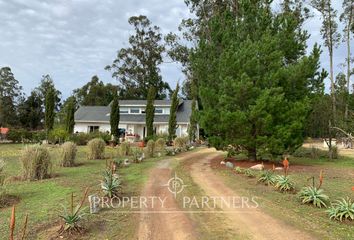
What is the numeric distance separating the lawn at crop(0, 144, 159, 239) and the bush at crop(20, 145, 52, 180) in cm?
40

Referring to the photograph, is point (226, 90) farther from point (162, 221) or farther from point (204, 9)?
point (204, 9)

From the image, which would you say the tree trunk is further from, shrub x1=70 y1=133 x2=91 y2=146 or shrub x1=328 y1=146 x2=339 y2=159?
shrub x1=70 y1=133 x2=91 y2=146

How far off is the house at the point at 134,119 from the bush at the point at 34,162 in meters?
27.5

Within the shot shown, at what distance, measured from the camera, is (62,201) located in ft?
26.2

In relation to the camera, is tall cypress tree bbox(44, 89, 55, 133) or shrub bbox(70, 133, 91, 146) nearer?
shrub bbox(70, 133, 91, 146)

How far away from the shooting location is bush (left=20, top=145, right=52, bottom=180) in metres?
11.3

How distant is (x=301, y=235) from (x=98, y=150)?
13389 millimetres

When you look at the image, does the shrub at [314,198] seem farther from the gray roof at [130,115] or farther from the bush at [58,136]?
the gray roof at [130,115]

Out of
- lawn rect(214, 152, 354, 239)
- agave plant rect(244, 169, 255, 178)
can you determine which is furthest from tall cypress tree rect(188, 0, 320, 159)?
lawn rect(214, 152, 354, 239)

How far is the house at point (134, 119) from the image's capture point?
39.7 meters

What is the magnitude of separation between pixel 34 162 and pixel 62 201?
403 centimetres

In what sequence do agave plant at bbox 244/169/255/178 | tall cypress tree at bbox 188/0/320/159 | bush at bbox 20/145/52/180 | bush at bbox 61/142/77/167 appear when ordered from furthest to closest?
tall cypress tree at bbox 188/0/320/159, bush at bbox 61/142/77/167, agave plant at bbox 244/169/255/178, bush at bbox 20/145/52/180

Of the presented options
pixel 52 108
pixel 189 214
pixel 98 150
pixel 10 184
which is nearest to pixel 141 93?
pixel 52 108

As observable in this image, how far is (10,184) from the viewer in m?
10.4
